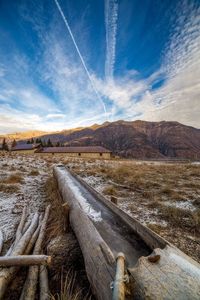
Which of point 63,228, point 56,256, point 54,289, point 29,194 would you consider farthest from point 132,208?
point 29,194

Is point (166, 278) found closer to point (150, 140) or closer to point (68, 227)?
point (68, 227)

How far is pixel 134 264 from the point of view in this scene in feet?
6.57

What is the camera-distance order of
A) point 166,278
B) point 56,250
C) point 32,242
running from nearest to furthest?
point 166,278 < point 56,250 < point 32,242

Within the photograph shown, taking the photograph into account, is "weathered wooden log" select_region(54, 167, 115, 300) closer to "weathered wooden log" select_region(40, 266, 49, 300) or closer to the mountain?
"weathered wooden log" select_region(40, 266, 49, 300)

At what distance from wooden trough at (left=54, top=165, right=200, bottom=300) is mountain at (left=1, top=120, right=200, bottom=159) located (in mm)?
108656

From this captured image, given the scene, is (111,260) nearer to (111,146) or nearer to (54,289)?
(54,289)

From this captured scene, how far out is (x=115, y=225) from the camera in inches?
120

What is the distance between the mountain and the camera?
12126cm

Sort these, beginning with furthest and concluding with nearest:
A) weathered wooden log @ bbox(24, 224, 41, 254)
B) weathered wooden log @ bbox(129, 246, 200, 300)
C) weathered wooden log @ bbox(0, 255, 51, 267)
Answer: weathered wooden log @ bbox(24, 224, 41, 254)
weathered wooden log @ bbox(0, 255, 51, 267)
weathered wooden log @ bbox(129, 246, 200, 300)

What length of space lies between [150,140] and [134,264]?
161391 mm

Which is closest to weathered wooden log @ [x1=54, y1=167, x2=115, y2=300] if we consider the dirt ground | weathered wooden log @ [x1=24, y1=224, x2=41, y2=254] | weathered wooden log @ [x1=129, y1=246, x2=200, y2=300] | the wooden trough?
the wooden trough

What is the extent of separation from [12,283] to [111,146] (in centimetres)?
13949

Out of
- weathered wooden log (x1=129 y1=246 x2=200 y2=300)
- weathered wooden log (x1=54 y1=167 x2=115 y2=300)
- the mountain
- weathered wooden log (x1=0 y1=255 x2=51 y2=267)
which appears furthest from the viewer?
the mountain

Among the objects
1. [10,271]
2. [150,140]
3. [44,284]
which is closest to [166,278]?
[44,284]
